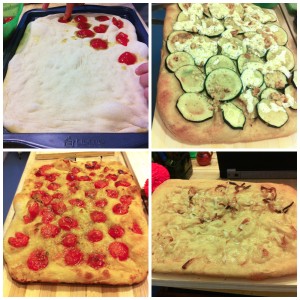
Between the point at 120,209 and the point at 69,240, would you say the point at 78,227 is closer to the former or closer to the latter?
the point at 69,240

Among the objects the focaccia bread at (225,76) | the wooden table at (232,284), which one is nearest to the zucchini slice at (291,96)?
the focaccia bread at (225,76)

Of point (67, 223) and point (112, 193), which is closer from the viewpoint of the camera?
point (67, 223)

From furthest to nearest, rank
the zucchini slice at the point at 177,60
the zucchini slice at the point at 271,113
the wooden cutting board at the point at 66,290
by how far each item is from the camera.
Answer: the zucchini slice at the point at 177,60, the zucchini slice at the point at 271,113, the wooden cutting board at the point at 66,290

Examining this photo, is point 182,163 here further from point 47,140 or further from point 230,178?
point 47,140

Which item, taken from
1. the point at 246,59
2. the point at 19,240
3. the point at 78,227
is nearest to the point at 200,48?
the point at 246,59

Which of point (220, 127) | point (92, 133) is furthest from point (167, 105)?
point (92, 133)

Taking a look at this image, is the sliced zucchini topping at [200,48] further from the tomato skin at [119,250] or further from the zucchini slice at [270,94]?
the tomato skin at [119,250]

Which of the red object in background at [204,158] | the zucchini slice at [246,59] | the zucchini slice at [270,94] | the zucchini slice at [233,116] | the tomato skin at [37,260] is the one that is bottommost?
the tomato skin at [37,260]
